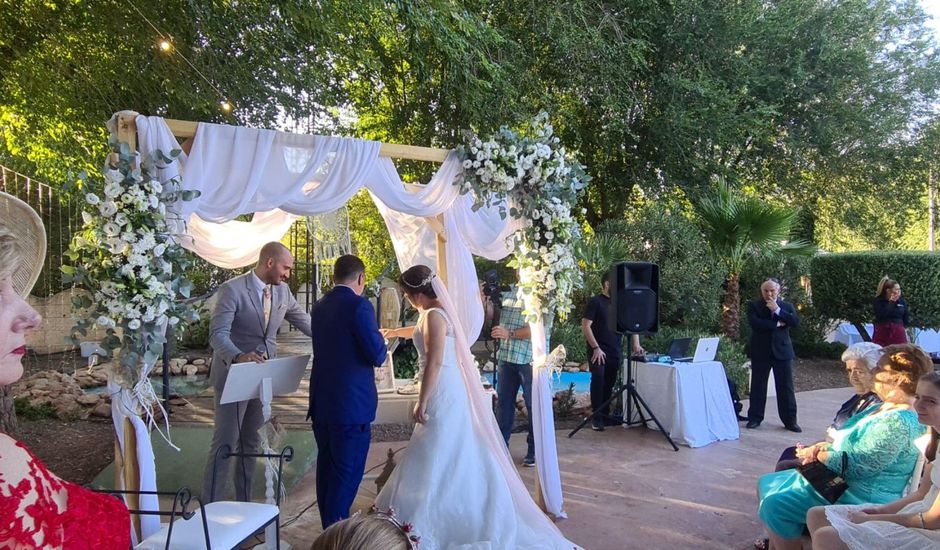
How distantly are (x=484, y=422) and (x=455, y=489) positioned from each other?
58cm

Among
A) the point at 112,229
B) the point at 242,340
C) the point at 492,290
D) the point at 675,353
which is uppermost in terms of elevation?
the point at 112,229

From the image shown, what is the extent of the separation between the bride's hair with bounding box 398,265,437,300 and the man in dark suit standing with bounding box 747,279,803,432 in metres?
4.33

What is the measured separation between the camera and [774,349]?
Result: 6.84 m

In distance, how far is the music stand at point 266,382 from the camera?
3521 mm

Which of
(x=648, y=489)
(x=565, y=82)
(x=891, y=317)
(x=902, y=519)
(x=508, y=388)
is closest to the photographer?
(x=902, y=519)

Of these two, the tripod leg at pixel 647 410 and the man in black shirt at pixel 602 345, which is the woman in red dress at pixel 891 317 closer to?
the tripod leg at pixel 647 410

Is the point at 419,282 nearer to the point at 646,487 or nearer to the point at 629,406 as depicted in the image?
the point at 646,487

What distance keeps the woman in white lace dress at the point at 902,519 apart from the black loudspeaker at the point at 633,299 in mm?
3516

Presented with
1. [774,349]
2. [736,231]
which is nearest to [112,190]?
[774,349]

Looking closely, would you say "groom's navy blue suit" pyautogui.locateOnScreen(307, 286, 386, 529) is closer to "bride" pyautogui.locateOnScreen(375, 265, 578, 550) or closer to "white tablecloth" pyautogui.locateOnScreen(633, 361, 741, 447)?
"bride" pyautogui.locateOnScreen(375, 265, 578, 550)

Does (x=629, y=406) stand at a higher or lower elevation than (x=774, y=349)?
lower

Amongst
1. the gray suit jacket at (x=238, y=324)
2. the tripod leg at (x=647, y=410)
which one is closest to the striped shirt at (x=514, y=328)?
the tripod leg at (x=647, y=410)

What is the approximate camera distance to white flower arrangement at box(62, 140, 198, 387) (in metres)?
3.10

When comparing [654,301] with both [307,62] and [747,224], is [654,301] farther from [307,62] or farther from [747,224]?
[307,62]
